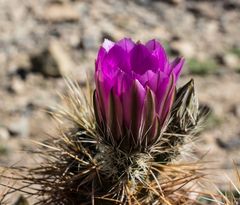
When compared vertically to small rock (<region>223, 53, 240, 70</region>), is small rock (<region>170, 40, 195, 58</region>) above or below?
above

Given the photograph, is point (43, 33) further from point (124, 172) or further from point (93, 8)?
point (124, 172)

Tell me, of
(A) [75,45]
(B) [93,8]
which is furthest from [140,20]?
(A) [75,45]

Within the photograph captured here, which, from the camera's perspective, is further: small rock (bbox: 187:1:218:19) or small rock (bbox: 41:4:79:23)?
small rock (bbox: 187:1:218:19)

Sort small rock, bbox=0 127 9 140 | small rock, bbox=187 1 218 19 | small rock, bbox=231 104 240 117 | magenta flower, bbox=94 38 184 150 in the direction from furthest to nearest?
small rock, bbox=187 1 218 19
small rock, bbox=231 104 240 117
small rock, bbox=0 127 9 140
magenta flower, bbox=94 38 184 150

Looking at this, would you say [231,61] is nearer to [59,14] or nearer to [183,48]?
[183,48]

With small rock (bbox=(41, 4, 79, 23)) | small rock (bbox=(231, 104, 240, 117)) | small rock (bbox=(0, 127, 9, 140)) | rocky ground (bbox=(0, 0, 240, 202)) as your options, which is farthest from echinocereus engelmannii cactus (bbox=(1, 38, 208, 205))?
small rock (bbox=(41, 4, 79, 23))

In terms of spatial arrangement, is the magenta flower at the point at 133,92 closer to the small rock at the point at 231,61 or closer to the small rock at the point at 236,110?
the small rock at the point at 236,110

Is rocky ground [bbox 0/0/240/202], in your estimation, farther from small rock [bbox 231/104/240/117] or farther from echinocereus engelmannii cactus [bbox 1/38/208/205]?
echinocereus engelmannii cactus [bbox 1/38/208/205]

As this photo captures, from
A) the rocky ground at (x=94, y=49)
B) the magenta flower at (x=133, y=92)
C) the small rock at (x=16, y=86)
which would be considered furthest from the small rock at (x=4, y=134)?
the magenta flower at (x=133, y=92)
